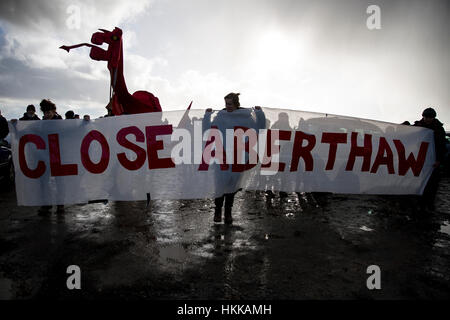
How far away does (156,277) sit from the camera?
8.87 feet

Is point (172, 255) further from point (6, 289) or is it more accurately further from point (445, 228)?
point (445, 228)

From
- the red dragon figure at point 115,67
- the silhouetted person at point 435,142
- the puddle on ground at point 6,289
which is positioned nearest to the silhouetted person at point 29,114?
the red dragon figure at point 115,67

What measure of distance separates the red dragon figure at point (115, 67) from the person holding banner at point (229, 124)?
2091mm

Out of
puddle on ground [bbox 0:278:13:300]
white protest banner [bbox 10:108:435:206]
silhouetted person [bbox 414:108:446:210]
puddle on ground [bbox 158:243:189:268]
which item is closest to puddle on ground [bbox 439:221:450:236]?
silhouetted person [bbox 414:108:446:210]

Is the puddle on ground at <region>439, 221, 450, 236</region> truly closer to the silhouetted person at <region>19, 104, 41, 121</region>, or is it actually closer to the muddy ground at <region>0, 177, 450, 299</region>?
the muddy ground at <region>0, 177, 450, 299</region>

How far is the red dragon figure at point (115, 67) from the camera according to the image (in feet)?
16.6

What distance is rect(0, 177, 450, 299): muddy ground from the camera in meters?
2.51

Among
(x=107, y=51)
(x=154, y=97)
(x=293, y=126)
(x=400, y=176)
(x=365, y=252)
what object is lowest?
(x=365, y=252)

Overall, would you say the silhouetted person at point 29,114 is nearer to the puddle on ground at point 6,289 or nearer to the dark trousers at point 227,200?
the puddle on ground at point 6,289

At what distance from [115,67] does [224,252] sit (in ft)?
13.4

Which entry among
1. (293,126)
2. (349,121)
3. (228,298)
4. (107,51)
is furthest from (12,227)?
(349,121)

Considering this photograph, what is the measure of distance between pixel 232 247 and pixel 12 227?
3640 mm
